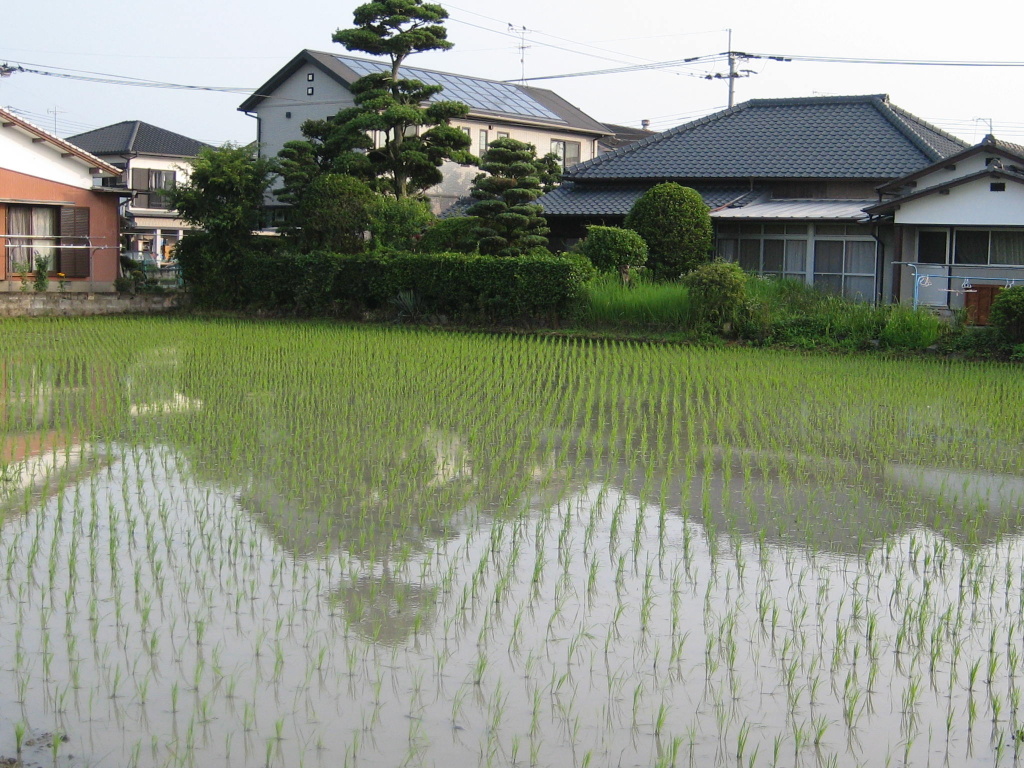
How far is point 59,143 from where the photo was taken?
74.4 feet

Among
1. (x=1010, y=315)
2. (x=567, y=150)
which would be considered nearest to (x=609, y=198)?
(x=567, y=150)

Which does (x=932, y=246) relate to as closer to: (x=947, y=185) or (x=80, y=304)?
(x=947, y=185)

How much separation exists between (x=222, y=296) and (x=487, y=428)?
14.7 metres

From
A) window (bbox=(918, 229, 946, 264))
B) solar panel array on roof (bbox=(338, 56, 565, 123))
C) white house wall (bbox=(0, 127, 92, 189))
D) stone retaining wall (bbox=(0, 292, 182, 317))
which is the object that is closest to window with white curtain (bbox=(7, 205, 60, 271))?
white house wall (bbox=(0, 127, 92, 189))

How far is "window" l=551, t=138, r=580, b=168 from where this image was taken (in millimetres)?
33656

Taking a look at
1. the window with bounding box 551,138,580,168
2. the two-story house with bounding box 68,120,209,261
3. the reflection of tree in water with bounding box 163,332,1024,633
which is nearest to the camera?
the reflection of tree in water with bounding box 163,332,1024,633

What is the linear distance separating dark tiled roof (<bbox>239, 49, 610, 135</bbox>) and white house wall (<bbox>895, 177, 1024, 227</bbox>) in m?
14.2

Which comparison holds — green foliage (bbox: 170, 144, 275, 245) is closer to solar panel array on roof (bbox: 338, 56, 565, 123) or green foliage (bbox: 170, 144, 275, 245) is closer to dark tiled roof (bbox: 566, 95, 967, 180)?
dark tiled roof (bbox: 566, 95, 967, 180)

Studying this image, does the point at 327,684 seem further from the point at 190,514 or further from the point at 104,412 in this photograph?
the point at 104,412

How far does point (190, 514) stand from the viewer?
6.90 metres

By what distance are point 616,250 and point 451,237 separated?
401 centimetres

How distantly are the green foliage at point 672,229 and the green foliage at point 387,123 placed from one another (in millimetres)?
5523

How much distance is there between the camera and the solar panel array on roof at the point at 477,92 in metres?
31.0

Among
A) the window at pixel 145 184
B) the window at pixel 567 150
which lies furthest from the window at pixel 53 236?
the window at pixel 145 184
